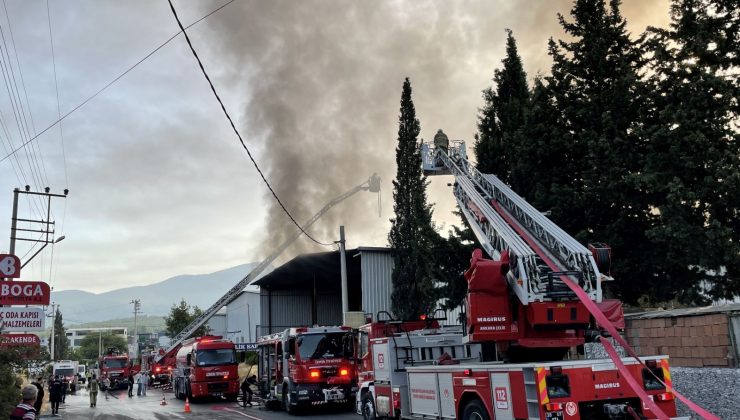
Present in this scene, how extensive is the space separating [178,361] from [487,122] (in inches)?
799

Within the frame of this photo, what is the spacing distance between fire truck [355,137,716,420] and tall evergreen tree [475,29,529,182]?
9050 millimetres

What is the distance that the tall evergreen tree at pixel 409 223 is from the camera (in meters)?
30.9

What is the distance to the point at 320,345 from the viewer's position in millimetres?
19141

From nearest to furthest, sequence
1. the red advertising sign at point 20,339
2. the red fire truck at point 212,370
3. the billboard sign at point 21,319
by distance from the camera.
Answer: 1. the red advertising sign at point 20,339
2. the billboard sign at point 21,319
3. the red fire truck at point 212,370

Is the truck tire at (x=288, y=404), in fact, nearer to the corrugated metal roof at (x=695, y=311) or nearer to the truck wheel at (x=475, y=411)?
the truck wheel at (x=475, y=411)

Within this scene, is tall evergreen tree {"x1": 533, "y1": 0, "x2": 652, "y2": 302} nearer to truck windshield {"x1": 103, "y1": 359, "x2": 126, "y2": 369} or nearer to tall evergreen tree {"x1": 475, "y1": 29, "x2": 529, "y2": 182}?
tall evergreen tree {"x1": 475, "y1": 29, "x2": 529, "y2": 182}

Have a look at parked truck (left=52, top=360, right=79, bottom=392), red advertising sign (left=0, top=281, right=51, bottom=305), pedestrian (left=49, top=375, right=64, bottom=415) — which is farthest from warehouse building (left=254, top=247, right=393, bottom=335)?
red advertising sign (left=0, top=281, right=51, bottom=305)

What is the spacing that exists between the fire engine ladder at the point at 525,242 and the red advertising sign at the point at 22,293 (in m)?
14.0

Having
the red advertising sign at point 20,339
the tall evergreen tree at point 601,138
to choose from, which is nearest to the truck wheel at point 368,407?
the tall evergreen tree at point 601,138

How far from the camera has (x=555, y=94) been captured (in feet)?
67.3

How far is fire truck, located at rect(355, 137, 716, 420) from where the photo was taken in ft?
29.2

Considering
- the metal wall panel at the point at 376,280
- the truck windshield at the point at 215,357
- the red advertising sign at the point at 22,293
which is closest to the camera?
the red advertising sign at the point at 22,293

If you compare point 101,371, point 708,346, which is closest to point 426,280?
point 708,346

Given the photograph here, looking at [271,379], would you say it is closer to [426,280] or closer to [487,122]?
[426,280]
